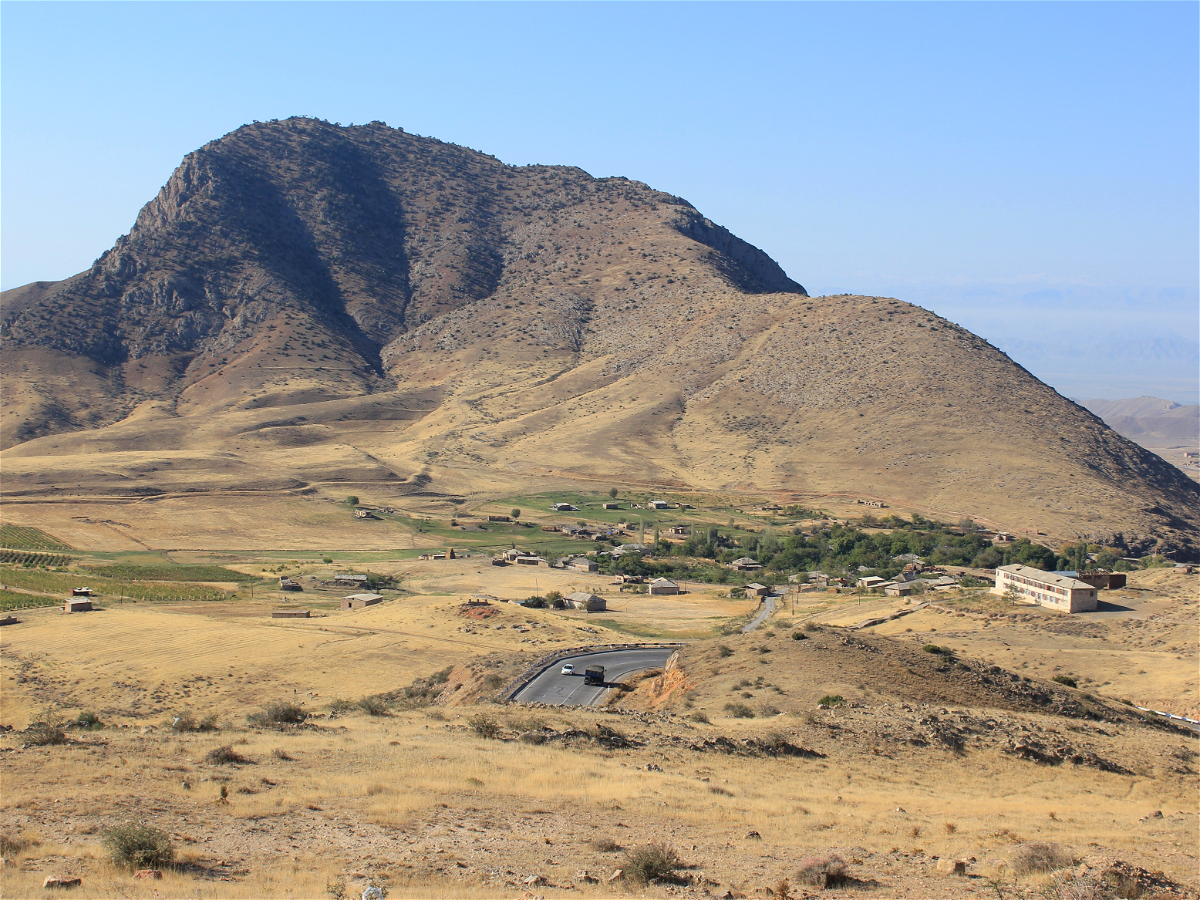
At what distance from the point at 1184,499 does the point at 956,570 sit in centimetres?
5966

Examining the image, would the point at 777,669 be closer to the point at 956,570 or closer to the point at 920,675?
the point at 920,675

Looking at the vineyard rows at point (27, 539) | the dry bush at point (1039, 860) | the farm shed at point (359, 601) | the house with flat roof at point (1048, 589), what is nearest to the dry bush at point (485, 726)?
the dry bush at point (1039, 860)

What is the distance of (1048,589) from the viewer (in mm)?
63375

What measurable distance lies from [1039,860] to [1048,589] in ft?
165

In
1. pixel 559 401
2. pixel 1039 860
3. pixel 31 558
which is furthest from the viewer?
pixel 559 401

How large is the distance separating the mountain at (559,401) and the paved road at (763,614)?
4481 cm

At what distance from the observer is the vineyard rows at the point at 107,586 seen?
6938 cm

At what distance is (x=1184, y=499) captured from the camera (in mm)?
126125

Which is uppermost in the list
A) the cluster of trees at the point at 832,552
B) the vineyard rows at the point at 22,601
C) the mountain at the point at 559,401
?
the mountain at the point at 559,401

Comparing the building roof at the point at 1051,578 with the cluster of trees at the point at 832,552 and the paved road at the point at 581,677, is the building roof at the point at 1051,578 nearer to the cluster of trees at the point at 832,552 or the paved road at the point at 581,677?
the cluster of trees at the point at 832,552

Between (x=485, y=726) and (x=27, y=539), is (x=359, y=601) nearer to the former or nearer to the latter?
(x=485, y=726)

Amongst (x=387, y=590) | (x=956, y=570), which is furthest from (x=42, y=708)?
(x=956, y=570)

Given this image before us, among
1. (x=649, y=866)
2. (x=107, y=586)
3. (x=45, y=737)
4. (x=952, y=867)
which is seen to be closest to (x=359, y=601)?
(x=107, y=586)

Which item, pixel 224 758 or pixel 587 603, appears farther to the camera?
pixel 587 603
